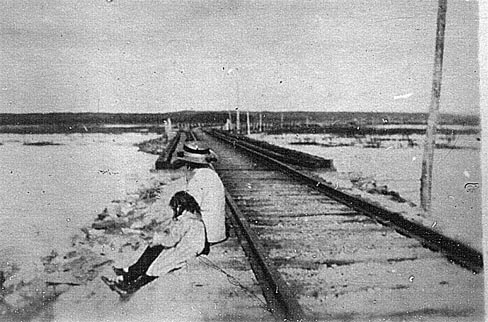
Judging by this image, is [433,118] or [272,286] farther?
[433,118]

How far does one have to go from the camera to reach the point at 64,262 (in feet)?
5.17

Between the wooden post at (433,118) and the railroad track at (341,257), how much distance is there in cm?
12

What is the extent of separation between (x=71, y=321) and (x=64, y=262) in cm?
16

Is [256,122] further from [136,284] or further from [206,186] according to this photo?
[136,284]

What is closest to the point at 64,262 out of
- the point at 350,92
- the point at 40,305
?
the point at 40,305

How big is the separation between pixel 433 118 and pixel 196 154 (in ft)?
2.19

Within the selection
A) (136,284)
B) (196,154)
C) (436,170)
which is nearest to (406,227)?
(436,170)

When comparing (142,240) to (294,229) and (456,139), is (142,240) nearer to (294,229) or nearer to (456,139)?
(294,229)

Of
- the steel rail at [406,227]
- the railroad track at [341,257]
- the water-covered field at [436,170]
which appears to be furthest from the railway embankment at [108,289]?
the water-covered field at [436,170]

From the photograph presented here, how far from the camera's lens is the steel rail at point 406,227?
5.24 feet

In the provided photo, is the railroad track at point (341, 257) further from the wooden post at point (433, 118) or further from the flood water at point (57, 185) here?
the flood water at point (57, 185)

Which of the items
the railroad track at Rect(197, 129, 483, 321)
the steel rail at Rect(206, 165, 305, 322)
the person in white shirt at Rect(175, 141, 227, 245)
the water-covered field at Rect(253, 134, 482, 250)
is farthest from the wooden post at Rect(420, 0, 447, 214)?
the person in white shirt at Rect(175, 141, 227, 245)

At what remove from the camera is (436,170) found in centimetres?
163

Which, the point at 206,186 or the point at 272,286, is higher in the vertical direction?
the point at 206,186
